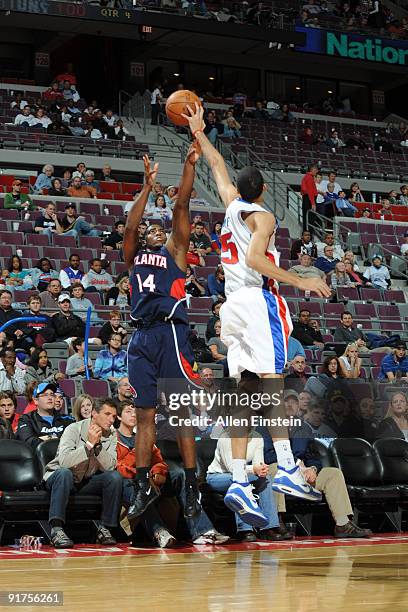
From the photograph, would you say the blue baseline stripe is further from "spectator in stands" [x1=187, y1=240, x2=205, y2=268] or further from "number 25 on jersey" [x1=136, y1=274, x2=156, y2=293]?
"spectator in stands" [x1=187, y1=240, x2=205, y2=268]

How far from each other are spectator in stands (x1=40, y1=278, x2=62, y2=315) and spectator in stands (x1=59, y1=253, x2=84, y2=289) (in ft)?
3.09

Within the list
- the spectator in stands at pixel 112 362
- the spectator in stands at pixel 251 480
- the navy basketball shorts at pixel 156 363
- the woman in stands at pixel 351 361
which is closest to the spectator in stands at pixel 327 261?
the woman in stands at pixel 351 361

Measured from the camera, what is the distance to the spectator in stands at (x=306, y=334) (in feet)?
46.0

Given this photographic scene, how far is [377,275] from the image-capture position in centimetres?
1773

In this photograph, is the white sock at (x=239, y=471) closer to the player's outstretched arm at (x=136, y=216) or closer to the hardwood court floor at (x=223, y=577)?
the hardwood court floor at (x=223, y=577)

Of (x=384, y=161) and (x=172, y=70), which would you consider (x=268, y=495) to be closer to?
(x=384, y=161)

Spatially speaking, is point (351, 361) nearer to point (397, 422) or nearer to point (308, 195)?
point (397, 422)

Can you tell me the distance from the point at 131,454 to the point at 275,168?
1603cm

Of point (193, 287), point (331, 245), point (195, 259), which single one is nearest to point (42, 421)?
point (193, 287)

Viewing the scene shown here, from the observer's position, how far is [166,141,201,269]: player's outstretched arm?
6.78m

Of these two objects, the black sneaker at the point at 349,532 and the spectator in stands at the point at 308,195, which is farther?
the spectator in stands at the point at 308,195

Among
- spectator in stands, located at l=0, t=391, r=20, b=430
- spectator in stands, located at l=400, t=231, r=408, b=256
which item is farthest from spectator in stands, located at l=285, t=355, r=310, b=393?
spectator in stands, located at l=400, t=231, r=408, b=256

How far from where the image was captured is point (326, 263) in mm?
17078

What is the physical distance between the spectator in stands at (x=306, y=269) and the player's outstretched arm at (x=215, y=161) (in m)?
8.72
